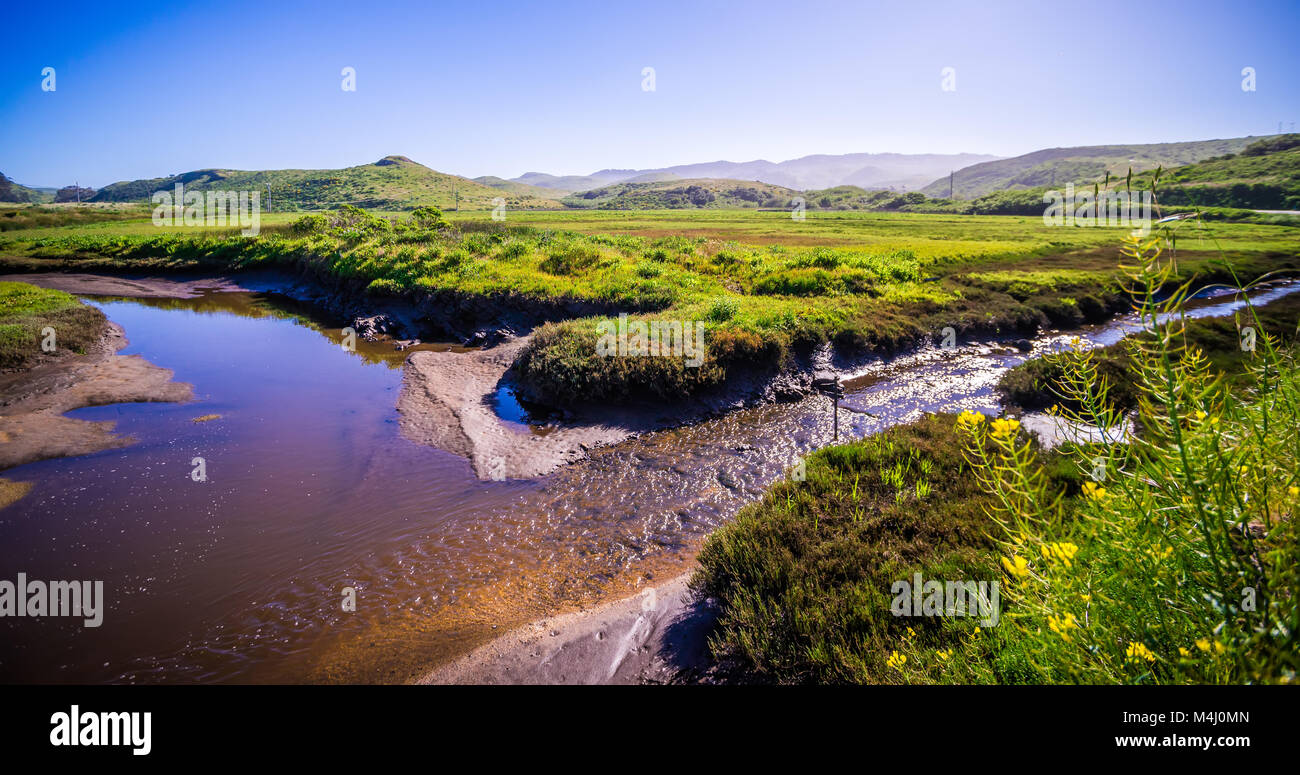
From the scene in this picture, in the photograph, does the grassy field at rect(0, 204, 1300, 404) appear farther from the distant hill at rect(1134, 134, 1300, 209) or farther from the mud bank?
the distant hill at rect(1134, 134, 1300, 209)

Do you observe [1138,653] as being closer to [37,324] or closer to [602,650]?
[602,650]

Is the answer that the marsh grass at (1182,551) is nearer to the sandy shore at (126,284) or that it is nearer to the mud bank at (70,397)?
the mud bank at (70,397)

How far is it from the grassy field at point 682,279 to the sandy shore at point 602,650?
18.8 feet

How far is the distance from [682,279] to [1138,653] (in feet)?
72.6

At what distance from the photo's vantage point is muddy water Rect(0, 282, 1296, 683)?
6816 mm

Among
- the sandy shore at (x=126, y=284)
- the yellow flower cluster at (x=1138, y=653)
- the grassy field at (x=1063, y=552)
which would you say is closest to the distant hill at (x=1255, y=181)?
the grassy field at (x=1063, y=552)

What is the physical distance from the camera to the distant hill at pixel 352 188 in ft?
423

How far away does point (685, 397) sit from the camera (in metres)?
14.5

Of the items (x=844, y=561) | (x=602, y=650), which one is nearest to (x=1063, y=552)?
(x=844, y=561)

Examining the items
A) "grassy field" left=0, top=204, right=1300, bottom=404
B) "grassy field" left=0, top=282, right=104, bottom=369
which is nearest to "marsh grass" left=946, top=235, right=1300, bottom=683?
"grassy field" left=0, top=204, right=1300, bottom=404

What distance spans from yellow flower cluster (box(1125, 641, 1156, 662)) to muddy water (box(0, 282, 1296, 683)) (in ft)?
19.9
